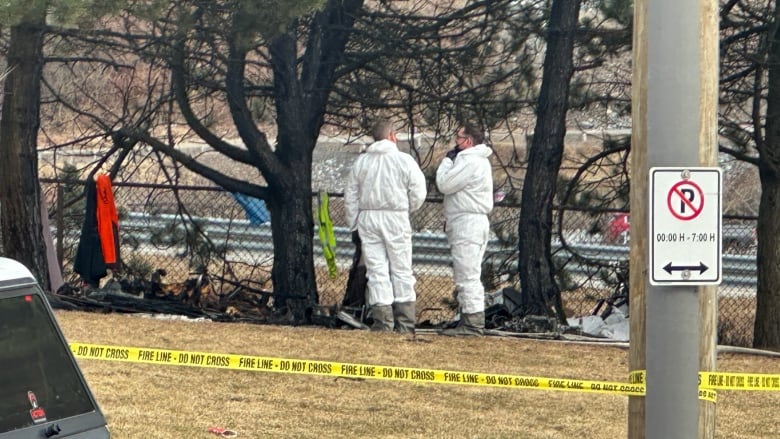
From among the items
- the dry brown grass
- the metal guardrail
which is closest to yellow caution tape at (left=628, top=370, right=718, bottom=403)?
the dry brown grass

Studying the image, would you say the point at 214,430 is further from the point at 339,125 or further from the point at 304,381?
the point at 339,125

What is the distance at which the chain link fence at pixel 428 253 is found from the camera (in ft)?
45.5

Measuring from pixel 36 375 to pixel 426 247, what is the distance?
12.6 metres

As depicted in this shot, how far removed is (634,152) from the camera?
495cm

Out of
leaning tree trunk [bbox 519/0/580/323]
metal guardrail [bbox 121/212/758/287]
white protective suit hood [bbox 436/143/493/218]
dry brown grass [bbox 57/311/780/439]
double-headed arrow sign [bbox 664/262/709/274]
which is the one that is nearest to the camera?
double-headed arrow sign [bbox 664/262/709/274]

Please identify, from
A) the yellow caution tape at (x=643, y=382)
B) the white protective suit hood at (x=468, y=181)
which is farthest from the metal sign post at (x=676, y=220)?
the white protective suit hood at (x=468, y=181)

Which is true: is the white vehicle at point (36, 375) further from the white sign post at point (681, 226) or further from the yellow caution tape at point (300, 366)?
the yellow caution tape at point (300, 366)

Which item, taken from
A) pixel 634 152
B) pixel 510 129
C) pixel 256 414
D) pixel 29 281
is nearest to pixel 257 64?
pixel 510 129

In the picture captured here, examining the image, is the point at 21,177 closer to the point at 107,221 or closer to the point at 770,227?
the point at 107,221

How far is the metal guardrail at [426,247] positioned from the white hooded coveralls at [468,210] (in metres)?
2.76

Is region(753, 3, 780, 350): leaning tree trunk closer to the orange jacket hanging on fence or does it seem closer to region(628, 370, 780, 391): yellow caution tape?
region(628, 370, 780, 391): yellow caution tape

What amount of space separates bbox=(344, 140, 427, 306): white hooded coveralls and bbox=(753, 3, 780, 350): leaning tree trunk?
134 inches

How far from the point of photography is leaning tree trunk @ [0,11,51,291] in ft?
44.5

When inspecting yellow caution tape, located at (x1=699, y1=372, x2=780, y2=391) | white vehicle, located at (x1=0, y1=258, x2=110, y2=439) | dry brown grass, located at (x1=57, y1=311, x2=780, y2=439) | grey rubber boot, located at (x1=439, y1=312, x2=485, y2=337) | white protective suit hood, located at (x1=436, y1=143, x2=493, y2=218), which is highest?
white protective suit hood, located at (x1=436, y1=143, x2=493, y2=218)
